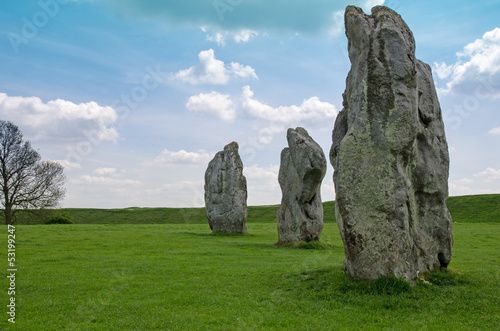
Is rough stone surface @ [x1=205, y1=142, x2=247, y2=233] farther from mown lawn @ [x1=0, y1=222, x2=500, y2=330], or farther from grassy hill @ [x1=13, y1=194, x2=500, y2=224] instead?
grassy hill @ [x1=13, y1=194, x2=500, y2=224]

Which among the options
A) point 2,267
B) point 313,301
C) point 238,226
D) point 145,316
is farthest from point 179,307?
point 238,226

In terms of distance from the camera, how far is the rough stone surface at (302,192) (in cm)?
2050

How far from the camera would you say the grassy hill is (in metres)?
54.2

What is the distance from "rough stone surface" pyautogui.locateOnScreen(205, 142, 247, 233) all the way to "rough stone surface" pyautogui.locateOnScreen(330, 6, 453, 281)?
60.5ft

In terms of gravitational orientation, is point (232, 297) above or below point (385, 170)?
below

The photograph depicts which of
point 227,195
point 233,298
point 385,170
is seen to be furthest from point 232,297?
point 227,195

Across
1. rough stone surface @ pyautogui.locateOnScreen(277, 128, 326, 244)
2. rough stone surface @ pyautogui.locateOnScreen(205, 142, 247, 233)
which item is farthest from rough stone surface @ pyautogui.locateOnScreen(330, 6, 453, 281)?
rough stone surface @ pyautogui.locateOnScreen(205, 142, 247, 233)

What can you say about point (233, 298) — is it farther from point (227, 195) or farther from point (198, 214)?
point (198, 214)

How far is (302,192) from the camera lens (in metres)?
→ 20.7

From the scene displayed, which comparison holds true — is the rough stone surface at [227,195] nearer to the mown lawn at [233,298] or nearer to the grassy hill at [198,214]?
the mown lawn at [233,298]

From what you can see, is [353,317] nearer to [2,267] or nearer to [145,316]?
[145,316]

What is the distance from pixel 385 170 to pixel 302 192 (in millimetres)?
11500

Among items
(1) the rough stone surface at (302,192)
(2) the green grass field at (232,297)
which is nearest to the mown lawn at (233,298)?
A: (2) the green grass field at (232,297)

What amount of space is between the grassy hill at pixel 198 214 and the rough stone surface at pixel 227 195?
88.4 feet
